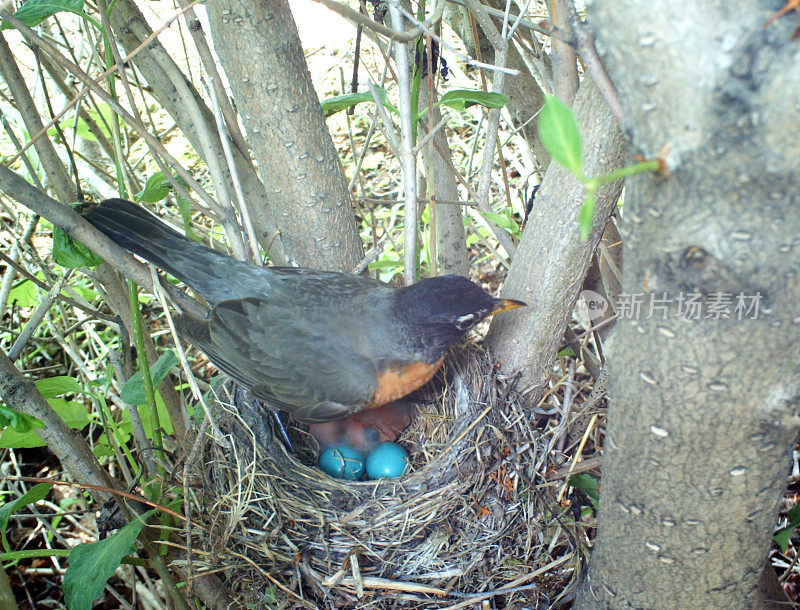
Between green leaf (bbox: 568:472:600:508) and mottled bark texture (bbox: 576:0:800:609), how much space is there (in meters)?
0.55

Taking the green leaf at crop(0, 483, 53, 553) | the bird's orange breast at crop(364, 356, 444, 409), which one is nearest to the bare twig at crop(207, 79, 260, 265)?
the bird's orange breast at crop(364, 356, 444, 409)

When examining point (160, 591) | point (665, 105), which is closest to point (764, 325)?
point (665, 105)

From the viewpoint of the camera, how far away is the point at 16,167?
12.9 ft

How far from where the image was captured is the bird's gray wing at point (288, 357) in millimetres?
2367

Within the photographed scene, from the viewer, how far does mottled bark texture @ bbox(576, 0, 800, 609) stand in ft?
2.38

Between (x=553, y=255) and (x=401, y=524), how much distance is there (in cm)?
101

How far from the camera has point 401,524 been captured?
6.57ft

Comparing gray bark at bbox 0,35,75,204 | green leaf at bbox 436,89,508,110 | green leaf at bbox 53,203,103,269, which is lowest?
green leaf at bbox 53,203,103,269

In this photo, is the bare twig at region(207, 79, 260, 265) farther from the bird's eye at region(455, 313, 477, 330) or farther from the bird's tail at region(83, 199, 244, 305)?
the bird's eye at region(455, 313, 477, 330)

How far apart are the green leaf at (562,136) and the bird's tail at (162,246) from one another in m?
1.91

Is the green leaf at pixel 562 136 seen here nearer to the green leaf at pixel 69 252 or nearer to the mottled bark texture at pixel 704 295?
the mottled bark texture at pixel 704 295

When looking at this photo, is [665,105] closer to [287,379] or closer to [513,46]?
[287,379]

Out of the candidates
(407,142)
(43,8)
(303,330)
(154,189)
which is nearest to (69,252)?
(154,189)

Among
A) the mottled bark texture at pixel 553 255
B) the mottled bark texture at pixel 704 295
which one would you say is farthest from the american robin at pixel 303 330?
the mottled bark texture at pixel 704 295
